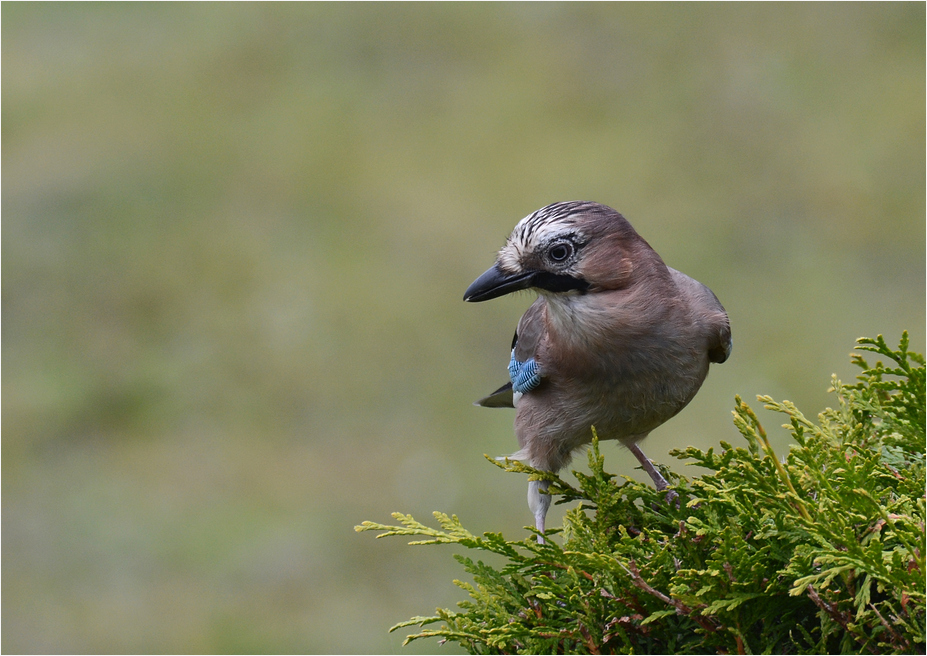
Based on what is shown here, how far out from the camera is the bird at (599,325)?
A: 3076 millimetres

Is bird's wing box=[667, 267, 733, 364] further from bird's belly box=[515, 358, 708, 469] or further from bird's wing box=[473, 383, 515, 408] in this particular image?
bird's wing box=[473, 383, 515, 408]

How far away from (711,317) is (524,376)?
0.72 meters

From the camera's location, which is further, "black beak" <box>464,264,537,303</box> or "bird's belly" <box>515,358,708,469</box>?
"bird's belly" <box>515,358,708,469</box>

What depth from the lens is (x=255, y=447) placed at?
7355 mm

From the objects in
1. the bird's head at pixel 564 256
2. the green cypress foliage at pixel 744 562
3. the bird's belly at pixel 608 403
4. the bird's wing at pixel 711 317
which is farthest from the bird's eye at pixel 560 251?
the green cypress foliage at pixel 744 562

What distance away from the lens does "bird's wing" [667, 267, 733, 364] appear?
3.35 meters

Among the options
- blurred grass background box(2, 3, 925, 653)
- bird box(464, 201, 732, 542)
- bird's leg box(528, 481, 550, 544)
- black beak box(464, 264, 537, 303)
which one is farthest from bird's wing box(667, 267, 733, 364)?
blurred grass background box(2, 3, 925, 653)

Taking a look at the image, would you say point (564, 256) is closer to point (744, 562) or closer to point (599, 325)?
point (599, 325)

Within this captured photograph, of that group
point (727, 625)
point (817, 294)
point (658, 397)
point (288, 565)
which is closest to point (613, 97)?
point (817, 294)

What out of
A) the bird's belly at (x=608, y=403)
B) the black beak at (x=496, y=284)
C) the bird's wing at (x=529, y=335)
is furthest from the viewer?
the bird's wing at (x=529, y=335)

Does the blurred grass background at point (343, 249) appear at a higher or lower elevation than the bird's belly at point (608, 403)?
higher

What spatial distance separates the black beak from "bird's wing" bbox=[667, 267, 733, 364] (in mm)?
684

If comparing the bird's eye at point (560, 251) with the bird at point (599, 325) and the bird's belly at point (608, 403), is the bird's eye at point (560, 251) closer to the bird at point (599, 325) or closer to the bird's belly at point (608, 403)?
the bird at point (599, 325)

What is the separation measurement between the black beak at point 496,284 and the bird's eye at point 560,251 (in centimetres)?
9
